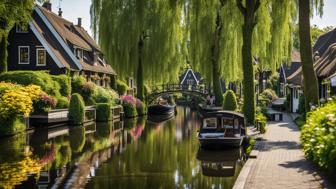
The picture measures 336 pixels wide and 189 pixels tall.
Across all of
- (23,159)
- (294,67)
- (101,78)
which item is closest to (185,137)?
(23,159)

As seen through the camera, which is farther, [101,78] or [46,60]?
[101,78]

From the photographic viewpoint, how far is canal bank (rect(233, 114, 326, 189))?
11008 millimetres

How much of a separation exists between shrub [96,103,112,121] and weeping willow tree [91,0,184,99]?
4622mm

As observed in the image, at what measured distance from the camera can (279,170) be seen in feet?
42.3

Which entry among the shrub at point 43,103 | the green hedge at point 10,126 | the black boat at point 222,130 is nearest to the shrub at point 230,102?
the black boat at point 222,130

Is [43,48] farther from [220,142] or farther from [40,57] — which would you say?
[220,142]

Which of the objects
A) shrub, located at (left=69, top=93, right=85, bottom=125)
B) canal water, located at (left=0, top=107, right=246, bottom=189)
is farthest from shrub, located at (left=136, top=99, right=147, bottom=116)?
canal water, located at (left=0, top=107, right=246, bottom=189)

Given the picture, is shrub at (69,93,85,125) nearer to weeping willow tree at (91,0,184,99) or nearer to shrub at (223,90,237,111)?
weeping willow tree at (91,0,184,99)

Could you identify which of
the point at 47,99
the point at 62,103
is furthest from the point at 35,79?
the point at 47,99

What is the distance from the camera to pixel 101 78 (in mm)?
52156

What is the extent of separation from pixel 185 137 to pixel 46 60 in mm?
20184

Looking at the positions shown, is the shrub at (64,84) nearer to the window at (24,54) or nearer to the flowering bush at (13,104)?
the window at (24,54)

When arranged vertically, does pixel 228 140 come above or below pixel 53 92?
below

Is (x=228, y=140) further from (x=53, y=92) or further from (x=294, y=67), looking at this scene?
(x=294, y=67)
